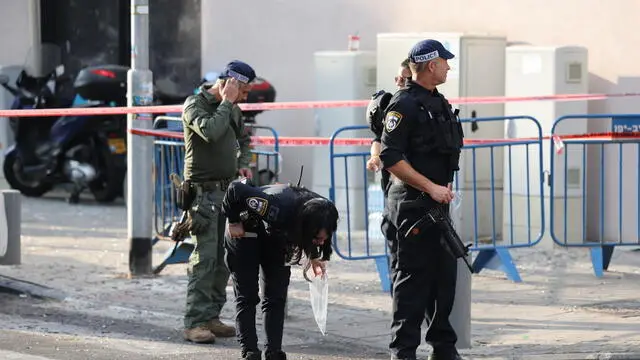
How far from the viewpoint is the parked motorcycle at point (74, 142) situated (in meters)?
14.3

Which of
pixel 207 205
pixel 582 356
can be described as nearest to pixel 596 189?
pixel 582 356

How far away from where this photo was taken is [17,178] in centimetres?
1541

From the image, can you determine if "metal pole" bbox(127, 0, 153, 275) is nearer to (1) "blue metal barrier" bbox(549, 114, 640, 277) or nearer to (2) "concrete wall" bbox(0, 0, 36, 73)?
(1) "blue metal barrier" bbox(549, 114, 640, 277)

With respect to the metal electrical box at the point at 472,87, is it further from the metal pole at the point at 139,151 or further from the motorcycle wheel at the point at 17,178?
the motorcycle wheel at the point at 17,178

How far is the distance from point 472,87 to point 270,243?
5461 mm

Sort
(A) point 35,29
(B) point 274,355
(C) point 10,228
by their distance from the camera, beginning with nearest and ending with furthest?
(B) point 274,355 < (C) point 10,228 < (A) point 35,29

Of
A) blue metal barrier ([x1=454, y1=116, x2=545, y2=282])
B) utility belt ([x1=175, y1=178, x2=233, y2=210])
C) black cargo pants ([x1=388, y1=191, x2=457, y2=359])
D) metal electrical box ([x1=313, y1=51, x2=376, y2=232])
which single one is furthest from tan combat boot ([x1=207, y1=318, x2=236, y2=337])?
metal electrical box ([x1=313, y1=51, x2=376, y2=232])

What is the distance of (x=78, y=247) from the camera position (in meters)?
11.9

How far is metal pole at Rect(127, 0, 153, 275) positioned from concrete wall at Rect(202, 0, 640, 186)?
3.29m

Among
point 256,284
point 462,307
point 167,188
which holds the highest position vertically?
point 167,188

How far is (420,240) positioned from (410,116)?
0.67 m

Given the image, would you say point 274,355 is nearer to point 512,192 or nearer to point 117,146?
point 512,192

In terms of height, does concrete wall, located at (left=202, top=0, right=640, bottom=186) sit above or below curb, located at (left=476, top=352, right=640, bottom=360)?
above

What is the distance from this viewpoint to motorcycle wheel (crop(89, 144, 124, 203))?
14.8 meters
